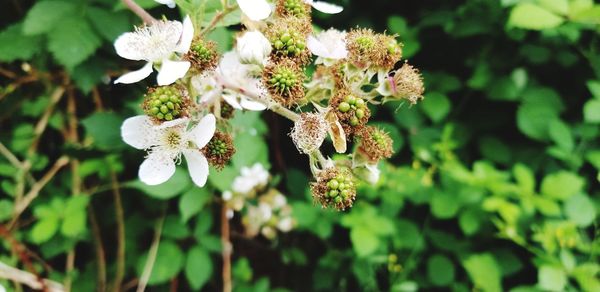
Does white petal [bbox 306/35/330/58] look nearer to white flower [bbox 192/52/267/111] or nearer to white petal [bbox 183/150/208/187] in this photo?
white flower [bbox 192/52/267/111]

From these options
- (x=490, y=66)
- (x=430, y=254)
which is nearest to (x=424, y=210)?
(x=430, y=254)

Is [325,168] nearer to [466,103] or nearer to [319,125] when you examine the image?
[319,125]

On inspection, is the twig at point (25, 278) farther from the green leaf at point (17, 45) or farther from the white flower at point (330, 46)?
the white flower at point (330, 46)

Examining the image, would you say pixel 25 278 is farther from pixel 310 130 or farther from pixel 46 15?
pixel 310 130

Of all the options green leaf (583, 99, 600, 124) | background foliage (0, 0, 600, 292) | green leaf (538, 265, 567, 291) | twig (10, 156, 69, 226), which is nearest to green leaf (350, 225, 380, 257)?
background foliage (0, 0, 600, 292)

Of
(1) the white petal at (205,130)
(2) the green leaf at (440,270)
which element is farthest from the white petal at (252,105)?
(2) the green leaf at (440,270)
